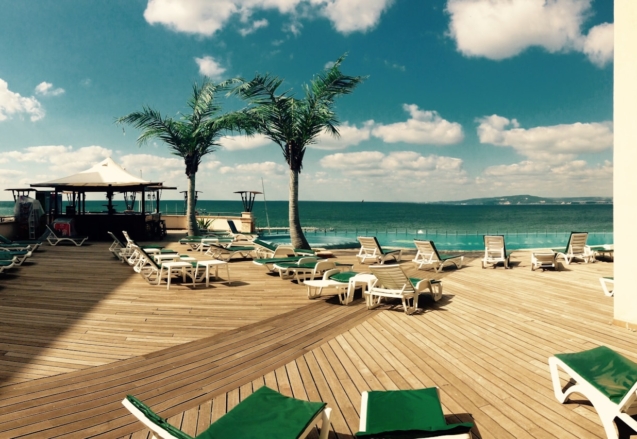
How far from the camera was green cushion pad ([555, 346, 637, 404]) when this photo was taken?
2.51 meters

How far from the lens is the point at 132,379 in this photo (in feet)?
11.4

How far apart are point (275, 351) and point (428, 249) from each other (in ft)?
22.3

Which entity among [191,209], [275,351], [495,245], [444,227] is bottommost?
[444,227]

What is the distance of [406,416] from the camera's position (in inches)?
91.4

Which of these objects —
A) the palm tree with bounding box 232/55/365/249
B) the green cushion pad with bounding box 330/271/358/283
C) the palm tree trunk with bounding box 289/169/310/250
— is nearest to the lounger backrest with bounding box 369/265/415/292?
the green cushion pad with bounding box 330/271/358/283

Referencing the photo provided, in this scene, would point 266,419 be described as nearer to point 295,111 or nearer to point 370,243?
point 370,243

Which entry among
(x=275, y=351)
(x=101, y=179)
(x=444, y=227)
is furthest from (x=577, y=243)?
(x=444, y=227)

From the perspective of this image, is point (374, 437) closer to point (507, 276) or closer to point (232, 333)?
point (232, 333)

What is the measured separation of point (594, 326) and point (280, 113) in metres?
10.7

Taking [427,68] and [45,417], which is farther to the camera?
[427,68]

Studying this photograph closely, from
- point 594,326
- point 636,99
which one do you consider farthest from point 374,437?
point 636,99

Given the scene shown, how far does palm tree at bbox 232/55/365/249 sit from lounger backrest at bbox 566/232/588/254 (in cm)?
771

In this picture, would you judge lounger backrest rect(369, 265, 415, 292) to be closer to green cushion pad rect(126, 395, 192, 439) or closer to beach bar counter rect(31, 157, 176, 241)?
green cushion pad rect(126, 395, 192, 439)

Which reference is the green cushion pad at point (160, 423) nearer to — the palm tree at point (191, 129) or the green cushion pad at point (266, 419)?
the green cushion pad at point (266, 419)
